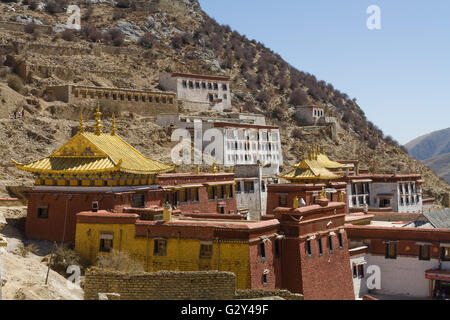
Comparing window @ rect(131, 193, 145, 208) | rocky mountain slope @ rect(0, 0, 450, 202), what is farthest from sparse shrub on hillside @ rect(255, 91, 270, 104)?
window @ rect(131, 193, 145, 208)

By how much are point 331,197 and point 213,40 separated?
71.1 meters

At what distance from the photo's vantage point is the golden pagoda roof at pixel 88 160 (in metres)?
26.1

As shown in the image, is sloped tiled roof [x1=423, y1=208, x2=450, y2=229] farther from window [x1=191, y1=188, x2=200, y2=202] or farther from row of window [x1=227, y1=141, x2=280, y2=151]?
row of window [x1=227, y1=141, x2=280, y2=151]

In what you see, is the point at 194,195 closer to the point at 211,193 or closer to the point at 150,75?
the point at 211,193

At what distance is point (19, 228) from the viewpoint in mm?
26234

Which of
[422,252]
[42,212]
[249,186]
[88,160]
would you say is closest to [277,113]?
[249,186]

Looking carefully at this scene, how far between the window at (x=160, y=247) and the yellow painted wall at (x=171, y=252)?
4.4 inches

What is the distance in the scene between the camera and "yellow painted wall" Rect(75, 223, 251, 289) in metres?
20.6

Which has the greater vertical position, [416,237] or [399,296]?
[416,237]

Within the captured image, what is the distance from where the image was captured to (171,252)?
21781 mm

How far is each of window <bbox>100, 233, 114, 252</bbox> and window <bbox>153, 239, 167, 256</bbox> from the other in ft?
6.05

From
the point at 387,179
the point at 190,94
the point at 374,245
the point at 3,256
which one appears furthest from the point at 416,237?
the point at 190,94
